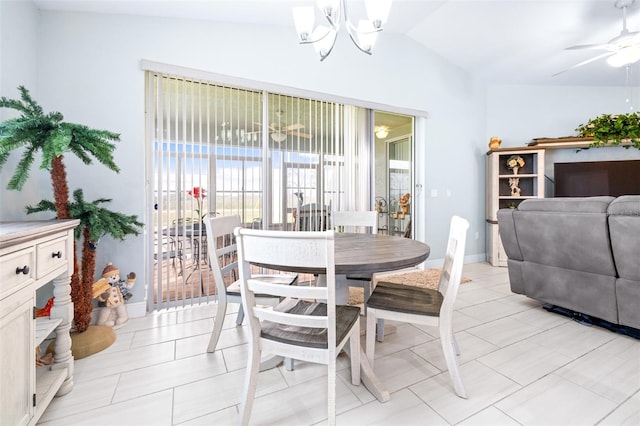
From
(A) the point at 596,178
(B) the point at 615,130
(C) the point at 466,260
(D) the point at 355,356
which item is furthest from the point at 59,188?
(A) the point at 596,178

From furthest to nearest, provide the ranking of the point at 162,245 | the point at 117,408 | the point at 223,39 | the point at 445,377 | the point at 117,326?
the point at 223,39 → the point at 162,245 → the point at 117,326 → the point at 445,377 → the point at 117,408

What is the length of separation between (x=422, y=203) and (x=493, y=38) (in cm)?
222

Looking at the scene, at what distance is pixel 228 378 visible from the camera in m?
1.58

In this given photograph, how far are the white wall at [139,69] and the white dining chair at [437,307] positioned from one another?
200 cm

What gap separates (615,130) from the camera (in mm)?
3893

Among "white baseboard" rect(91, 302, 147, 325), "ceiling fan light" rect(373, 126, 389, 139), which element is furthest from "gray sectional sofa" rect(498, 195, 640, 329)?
"ceiling fan light" rect(373, 126, 389, 139)

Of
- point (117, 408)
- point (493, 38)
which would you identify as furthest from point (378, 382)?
point (493, 38)

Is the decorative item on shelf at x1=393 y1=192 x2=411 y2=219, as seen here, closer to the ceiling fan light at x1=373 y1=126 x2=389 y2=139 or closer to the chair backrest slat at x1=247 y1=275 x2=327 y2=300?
the ceiling fan light at x1=373 y1=126 x2=389 y2=139

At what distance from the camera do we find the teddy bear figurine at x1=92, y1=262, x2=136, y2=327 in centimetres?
215

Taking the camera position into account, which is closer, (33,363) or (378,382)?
(33,363)

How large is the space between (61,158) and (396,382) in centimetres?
234

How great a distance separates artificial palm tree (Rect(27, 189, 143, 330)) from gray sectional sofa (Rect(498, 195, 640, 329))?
9.86 ft

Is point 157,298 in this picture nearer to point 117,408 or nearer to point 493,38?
point 117,408

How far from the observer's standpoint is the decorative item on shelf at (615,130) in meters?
3.82
